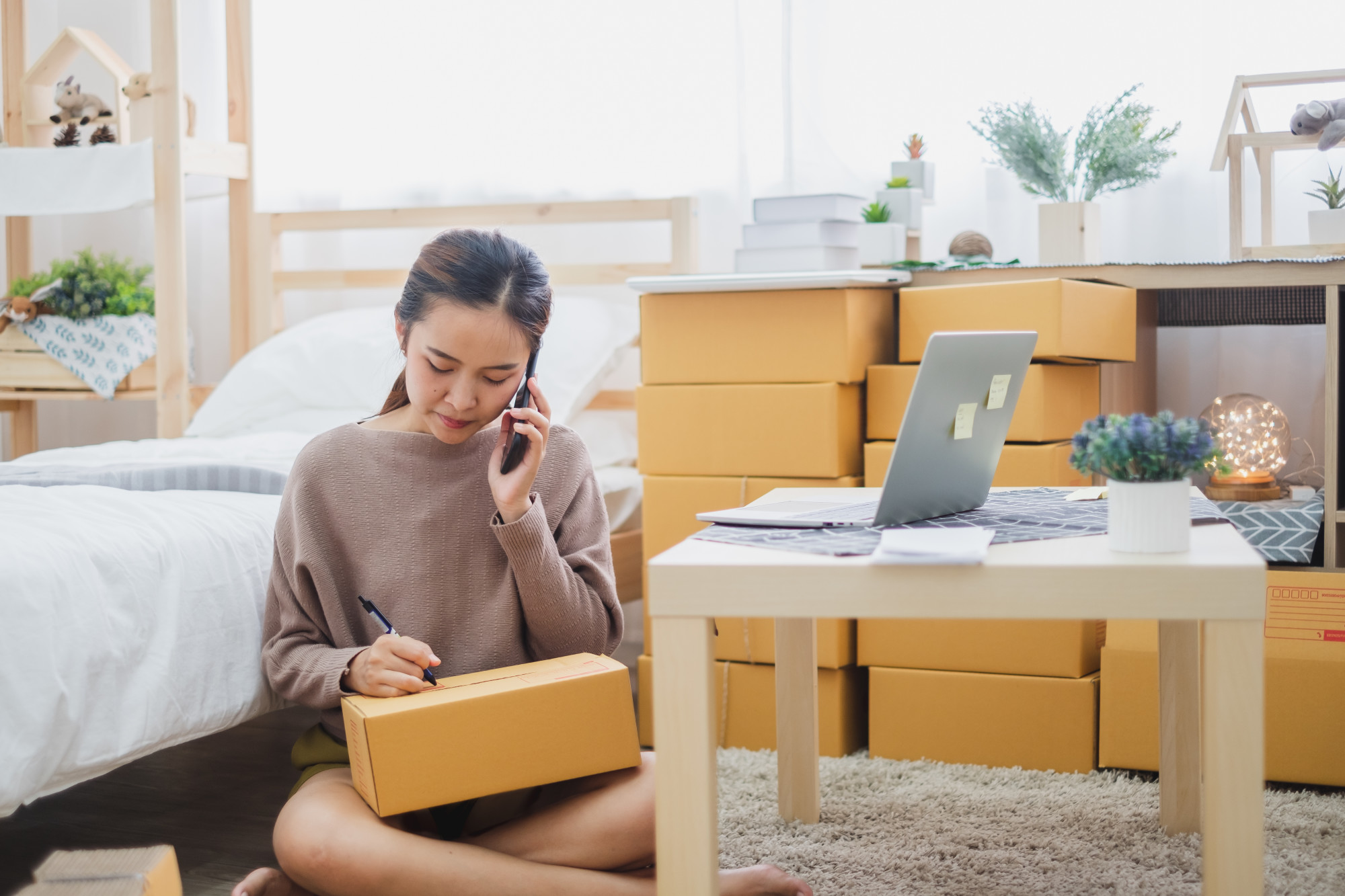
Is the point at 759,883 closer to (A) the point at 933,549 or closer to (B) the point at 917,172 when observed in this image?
(A) the point at 933,549

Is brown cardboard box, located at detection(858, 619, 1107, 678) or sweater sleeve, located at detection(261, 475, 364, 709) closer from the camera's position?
sweater sleeve, located at detection(261, 475, 364, 709)

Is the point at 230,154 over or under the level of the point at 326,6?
under

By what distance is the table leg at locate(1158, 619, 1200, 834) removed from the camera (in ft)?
4.42

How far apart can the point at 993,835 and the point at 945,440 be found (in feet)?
2.15

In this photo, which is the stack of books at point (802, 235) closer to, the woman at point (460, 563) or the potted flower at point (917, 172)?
the potted flower at point (917, 172)

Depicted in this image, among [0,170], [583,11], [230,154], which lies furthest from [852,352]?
[0,170]

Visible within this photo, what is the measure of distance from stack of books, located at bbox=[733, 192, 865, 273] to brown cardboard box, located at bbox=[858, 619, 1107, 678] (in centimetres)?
56

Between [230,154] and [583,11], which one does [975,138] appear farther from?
[230,154]

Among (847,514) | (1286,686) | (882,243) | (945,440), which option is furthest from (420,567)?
(1286,686)

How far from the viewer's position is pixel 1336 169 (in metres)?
1.90

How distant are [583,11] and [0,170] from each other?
4.06 feet

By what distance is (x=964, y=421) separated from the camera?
1005mm

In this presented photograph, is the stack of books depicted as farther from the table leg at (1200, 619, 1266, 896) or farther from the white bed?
the table leg at (1200, 619, 1266, 896)

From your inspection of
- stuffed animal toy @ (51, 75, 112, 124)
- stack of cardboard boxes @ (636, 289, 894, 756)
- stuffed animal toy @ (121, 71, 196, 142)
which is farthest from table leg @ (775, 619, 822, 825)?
stuffed animal toy @ (51, 75, 112, 124)
